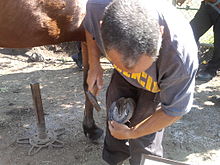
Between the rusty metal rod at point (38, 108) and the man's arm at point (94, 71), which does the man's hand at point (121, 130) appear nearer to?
the man's arm at point (94, 71)

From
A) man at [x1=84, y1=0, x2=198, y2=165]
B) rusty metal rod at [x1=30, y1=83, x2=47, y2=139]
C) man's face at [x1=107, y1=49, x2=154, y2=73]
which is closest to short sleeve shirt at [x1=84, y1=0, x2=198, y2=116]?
man at [x1=84, y1=0, x2=198, y2=165]

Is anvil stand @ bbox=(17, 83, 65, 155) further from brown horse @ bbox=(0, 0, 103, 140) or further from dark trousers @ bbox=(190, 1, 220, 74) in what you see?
dark trousers @ bbox=(190, 1, 220, 74)

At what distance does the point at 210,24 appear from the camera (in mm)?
4312

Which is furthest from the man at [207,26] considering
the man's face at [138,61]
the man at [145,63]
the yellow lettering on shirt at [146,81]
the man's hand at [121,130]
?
the man's face at [138,61]

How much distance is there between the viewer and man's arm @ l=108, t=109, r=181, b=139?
5.03 feet

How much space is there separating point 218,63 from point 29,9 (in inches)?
109

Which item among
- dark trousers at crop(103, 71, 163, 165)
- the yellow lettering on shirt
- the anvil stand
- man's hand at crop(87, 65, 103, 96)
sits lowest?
the anvil stand

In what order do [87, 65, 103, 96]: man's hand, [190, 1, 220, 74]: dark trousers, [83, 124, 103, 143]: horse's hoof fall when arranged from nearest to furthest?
[87, 65, 103, 96]: man's hand → [83, 124, 103, 143]: horse's hoof → [190, 1, 220, 74]: dark trousers

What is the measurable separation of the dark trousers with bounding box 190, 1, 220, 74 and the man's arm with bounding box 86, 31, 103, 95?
255cm

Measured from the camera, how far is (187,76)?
4.67ft

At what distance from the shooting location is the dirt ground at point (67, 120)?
109 inches

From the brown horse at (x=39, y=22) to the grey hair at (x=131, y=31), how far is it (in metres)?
1.33

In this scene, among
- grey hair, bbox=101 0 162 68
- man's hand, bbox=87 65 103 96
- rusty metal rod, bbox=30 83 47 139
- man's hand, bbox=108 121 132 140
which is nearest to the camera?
grey hair, bbox=101 0 162 68

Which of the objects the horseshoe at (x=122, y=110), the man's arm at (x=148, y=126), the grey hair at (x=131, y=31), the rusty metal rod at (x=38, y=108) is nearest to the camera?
the grey hair at (x=131, y=31)
